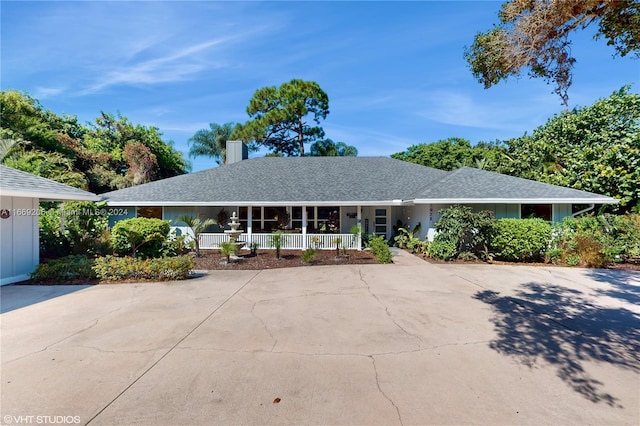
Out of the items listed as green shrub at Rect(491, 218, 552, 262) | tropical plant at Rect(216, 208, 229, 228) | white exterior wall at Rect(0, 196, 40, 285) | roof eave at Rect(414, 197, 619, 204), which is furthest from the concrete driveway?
tropical plant at Rect(216, 208, 229, 228)

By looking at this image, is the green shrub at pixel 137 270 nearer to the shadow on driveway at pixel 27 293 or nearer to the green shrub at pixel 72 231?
the shadow on driveway at pixel 27 293

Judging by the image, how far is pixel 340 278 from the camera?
841 cm

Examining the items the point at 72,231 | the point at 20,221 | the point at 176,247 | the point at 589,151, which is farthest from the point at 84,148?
the point at 589,151

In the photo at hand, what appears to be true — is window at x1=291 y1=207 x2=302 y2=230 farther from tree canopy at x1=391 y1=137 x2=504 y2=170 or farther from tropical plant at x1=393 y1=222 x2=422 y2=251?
tree canopy at x1=391 y1=137 x2=504 y2=170

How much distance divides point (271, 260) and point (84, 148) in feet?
78.1

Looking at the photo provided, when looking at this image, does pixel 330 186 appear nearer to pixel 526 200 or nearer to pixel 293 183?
pixel 293 183

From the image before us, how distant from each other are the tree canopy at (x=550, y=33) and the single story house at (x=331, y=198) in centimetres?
697

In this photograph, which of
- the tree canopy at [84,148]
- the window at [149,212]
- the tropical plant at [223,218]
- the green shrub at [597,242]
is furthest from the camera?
the tree canopy at [84,148]

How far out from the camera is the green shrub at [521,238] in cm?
1057

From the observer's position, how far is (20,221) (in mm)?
8102

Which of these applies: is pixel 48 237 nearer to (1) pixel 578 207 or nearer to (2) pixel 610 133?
(1) pixel 578 207

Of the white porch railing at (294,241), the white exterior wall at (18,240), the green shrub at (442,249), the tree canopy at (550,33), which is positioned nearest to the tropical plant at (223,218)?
the white porch railing at (294,241)

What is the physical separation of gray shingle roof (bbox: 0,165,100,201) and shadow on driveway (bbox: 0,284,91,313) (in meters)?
2.38

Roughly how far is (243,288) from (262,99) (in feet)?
81.2
